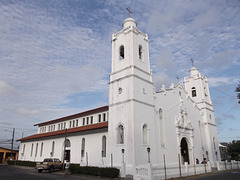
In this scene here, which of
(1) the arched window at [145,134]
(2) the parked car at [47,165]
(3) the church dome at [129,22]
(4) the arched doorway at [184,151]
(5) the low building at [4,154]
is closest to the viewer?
(1) the arched window at [145,134]

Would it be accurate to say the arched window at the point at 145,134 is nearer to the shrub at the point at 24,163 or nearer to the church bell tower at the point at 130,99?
the church bell tower at the point at 130,99

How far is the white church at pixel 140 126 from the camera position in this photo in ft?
65.5

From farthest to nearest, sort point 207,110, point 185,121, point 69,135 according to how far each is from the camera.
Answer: point 207,110 → point 69,135 → point 185,121

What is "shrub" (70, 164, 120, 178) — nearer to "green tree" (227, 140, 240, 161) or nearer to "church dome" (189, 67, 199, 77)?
"church dome" (189, 67, 199, 77)

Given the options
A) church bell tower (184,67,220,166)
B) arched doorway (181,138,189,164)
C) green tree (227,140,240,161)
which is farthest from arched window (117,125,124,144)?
green tree (227,140,240,161)

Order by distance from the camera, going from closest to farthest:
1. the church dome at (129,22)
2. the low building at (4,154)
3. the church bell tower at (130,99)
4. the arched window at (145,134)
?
the church bell tower at (130,99) → the arched window at (145,134) → the church dome at (129,22) → the low building at (4,154)

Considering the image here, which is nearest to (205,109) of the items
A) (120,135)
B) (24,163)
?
(120,135)

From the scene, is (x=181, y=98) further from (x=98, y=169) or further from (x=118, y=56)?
(x=98, y=169)

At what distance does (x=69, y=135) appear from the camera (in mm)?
31234

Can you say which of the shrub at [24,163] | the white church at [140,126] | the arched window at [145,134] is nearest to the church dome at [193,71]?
the white church at [140,126]

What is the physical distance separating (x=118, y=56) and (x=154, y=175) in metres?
14.1

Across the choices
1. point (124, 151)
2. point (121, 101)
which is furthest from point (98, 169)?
point (121, 101)

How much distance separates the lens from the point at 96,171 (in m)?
19.4

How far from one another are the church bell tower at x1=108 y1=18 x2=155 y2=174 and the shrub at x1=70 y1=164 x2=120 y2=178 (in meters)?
1.40
